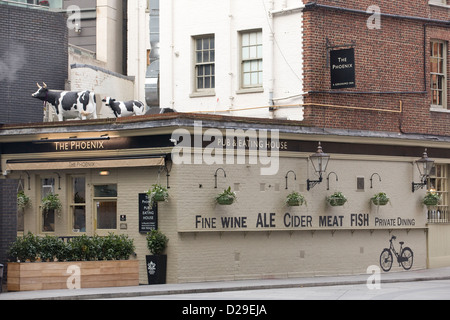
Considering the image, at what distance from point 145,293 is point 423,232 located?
467 inches

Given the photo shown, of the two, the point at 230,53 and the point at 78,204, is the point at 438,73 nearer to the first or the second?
the point at 230,53

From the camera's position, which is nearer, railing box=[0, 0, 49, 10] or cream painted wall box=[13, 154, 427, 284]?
cream painted wall box=[13, 154, 427, 284]

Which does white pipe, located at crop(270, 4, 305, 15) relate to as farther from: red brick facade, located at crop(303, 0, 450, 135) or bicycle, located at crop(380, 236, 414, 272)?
bicycle, located at crop(380, 236, 414, 272)

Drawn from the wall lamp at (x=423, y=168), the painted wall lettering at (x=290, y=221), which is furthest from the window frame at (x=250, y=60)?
the wall lamp at (x=423, y=168)

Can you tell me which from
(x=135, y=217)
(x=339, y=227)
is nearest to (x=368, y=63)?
(x=339, y=227)

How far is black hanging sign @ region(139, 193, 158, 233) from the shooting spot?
956 inches

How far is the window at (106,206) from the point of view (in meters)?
25.5

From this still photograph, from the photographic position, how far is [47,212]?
27.0 m

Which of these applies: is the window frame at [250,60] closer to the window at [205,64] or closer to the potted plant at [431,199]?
the window at [205,64]

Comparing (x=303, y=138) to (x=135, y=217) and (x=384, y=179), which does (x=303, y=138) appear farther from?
(x=135, y=217)

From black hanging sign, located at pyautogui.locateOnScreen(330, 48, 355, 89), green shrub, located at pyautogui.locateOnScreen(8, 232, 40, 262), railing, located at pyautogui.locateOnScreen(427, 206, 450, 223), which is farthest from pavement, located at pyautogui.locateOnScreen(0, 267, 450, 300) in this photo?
black hanging sign, located at pyautogui.locateOnScreen(330, 48, 355, 89)

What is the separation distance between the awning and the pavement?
11.2 feet

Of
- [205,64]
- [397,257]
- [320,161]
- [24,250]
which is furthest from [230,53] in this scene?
[24,250]

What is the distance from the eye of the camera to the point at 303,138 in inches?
1033
